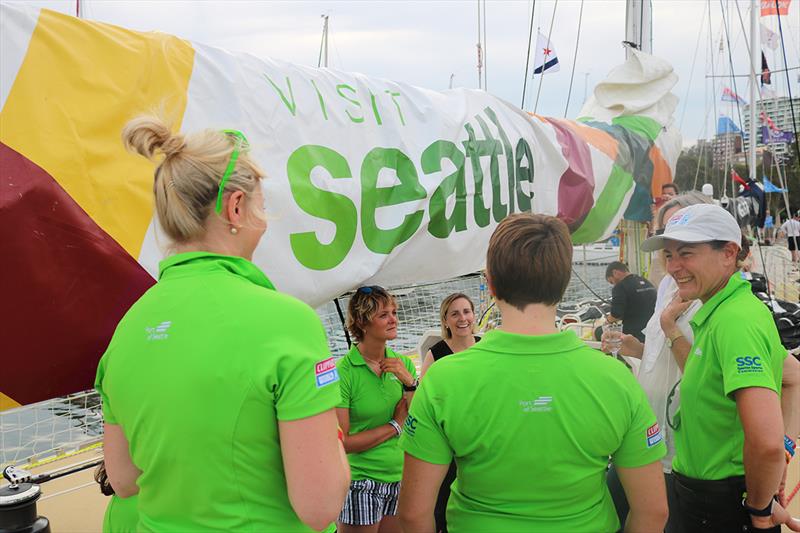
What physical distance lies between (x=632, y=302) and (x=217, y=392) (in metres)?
5.03

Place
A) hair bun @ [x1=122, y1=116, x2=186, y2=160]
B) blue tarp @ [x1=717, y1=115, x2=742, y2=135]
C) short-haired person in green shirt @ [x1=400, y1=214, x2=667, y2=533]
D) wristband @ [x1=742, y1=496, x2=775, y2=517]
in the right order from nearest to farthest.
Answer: hair bun @ [x1=122, y1=116, x2=186, y2=160] < short-haired person in green shirt @ [x1=400, y1=214, x2=667, y2=533] < wristband @ [x1=742, y1=496, x2=775, y2=517] < blue tarp @ [x1=717, y1=115, x2=742, y2=135]

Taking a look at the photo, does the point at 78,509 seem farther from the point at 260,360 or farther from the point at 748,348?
the point at 748,348

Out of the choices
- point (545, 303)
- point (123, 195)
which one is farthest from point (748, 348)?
point (123, 195)

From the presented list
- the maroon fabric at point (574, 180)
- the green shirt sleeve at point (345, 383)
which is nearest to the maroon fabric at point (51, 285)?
the green shirt sleeve at point (345, 383)

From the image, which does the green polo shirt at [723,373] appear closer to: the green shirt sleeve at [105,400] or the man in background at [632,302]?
the green shirt sleeve at [105,400]

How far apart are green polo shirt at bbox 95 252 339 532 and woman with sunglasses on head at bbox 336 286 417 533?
1638 mm

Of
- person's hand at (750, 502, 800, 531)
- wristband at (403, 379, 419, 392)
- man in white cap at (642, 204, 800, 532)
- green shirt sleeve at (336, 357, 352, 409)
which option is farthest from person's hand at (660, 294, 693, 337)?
green shirt sleeve at (336, 357, 352, 409)

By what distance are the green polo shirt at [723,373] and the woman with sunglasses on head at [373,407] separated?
4.09ft

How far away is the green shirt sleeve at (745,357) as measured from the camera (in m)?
2.05

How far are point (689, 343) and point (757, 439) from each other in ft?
2.04

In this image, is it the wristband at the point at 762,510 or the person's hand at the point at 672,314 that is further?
the person's hand at the point at 672,314

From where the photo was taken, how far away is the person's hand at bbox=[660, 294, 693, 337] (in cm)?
266

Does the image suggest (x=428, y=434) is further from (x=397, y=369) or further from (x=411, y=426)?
(x=397, y=369)

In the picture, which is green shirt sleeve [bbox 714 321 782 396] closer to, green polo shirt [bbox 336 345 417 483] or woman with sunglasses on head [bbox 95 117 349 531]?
woman with sunglasses on head [bbox 95 117 349 531]
